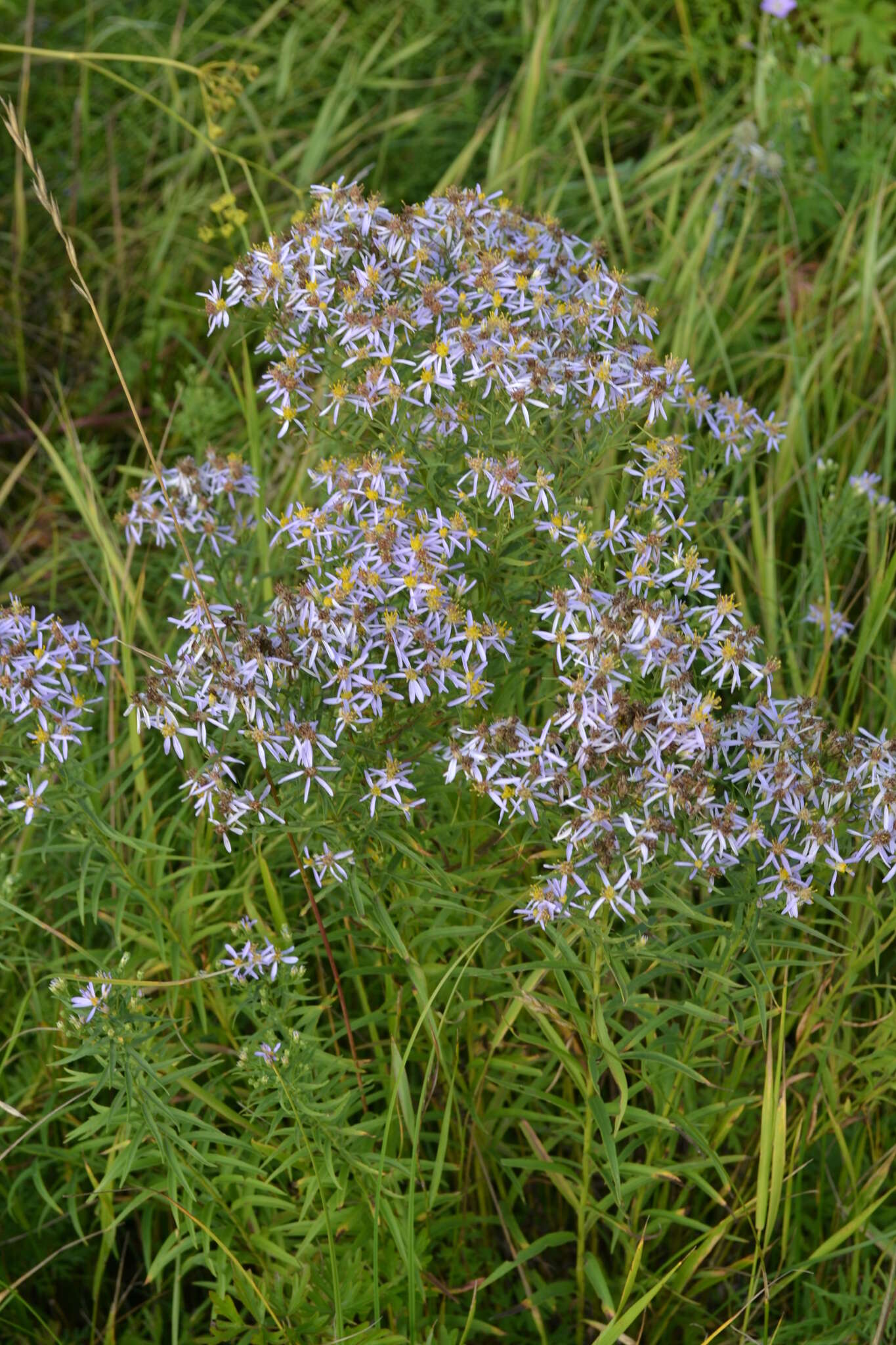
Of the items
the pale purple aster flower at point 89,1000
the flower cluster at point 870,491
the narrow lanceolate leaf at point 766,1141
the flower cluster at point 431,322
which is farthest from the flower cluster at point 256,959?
the flower cluster at point 870,491

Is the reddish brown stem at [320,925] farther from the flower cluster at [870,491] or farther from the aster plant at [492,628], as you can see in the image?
the flower cluster at [870,491]

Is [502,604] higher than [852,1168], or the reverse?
[502,604]

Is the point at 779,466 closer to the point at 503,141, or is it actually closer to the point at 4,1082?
the point at 503,141

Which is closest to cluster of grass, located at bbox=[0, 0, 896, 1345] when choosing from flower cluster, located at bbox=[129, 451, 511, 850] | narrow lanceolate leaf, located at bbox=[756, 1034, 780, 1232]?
narrow lanceolate leaf, located at bbox=[756, 1034, 780, 1232]

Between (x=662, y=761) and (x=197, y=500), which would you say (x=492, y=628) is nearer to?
(x=662, y=761)

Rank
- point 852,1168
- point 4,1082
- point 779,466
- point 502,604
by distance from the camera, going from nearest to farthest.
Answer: point 502,604
point 852,1168
point 4,1082
point 779,466

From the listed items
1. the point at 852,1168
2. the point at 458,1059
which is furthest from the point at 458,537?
the point at 852,1168
